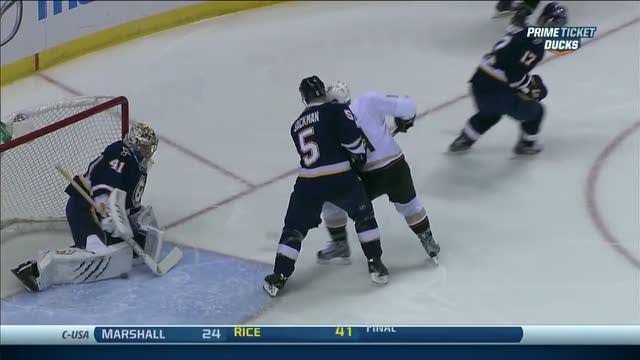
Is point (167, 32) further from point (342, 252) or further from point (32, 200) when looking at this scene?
point (342, 252)

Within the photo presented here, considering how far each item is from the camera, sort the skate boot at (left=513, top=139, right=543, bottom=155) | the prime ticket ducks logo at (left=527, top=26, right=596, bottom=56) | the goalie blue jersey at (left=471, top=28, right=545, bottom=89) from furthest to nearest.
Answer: the skate boot at (left=513, top=139, right=543, bottom=155) < the goalie blue jersey at (left=471, top=28, right=545, bottom=89) < the prime ticket ducks logo at (left=527, top=26, right=596, bottom=56)

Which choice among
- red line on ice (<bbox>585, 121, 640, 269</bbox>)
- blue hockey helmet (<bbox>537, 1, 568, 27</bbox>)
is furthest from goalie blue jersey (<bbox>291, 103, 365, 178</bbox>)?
red line on ice (<bbox>585, 121, 640, 269</bbox>)

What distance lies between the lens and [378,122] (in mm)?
2734

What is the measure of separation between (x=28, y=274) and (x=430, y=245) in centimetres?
95

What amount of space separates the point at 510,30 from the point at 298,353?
944 millimetres

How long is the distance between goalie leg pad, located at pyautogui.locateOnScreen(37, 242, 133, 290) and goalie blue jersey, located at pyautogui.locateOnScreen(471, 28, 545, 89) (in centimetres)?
99

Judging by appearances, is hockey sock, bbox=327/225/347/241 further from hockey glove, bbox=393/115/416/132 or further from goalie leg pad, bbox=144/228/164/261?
goalie leg pad, bbox=144/228/164/261

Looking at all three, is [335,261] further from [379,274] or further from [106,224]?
[106,224]

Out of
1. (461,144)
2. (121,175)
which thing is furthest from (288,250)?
(461,144)

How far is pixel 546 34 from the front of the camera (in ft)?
8.59

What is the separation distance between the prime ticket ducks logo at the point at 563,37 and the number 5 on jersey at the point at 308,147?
541 millimetres

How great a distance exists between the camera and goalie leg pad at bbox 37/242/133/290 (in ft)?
9.34

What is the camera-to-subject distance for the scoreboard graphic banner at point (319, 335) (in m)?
2.36

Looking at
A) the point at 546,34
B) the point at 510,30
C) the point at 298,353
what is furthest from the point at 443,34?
the point at 298,353
